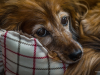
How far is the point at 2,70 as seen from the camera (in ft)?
3.11

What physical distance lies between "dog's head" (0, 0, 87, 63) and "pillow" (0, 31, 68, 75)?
0.06 m

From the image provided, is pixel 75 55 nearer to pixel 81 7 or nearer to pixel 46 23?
pixel 46 23

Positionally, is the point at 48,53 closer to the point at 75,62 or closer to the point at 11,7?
the point at 75,62

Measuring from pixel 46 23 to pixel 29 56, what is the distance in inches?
10.5

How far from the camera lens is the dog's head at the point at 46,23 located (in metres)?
0.83

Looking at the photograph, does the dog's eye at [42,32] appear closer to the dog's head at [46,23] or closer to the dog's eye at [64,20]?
the dog's head at [46,23]

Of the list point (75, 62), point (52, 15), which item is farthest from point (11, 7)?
point (75, 62)

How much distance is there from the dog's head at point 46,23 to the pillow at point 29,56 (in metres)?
0.06

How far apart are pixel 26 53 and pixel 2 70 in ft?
1.12

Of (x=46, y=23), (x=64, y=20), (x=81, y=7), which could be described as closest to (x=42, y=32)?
(x=46, y=23)

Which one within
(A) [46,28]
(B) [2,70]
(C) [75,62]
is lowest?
(B) [2,70]

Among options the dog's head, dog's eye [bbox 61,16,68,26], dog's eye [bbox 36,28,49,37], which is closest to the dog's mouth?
the dog's head

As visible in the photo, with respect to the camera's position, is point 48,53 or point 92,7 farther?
point 92,7

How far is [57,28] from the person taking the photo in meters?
0.92
